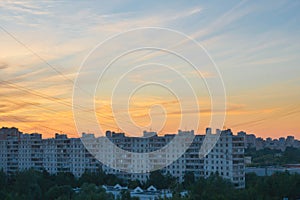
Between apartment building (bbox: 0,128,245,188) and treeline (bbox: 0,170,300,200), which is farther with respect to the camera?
apartment building (bbox: 0,128,245,188)

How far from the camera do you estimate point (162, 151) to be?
16.7 meters

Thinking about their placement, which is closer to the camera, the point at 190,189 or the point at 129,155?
the point at 190,189

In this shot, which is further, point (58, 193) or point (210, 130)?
point (210, 130)

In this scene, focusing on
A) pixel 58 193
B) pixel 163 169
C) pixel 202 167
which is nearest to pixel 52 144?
pixel 163 169

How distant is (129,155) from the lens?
17297mm

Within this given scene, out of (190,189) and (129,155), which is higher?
(129,155)

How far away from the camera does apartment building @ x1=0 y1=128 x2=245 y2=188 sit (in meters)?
14.6

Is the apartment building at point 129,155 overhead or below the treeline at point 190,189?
overhead

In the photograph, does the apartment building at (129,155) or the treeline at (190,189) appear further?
the apartment building at (129,155)

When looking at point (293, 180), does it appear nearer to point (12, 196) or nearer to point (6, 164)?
point (12, 196)

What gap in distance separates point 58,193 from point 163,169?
5.65m

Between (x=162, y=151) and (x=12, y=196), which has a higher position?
(x=162, y=151)

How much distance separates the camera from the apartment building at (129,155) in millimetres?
14594

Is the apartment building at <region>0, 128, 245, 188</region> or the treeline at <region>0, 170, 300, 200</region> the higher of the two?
the apartment building at <region>0, 128, 245, 188</region>
